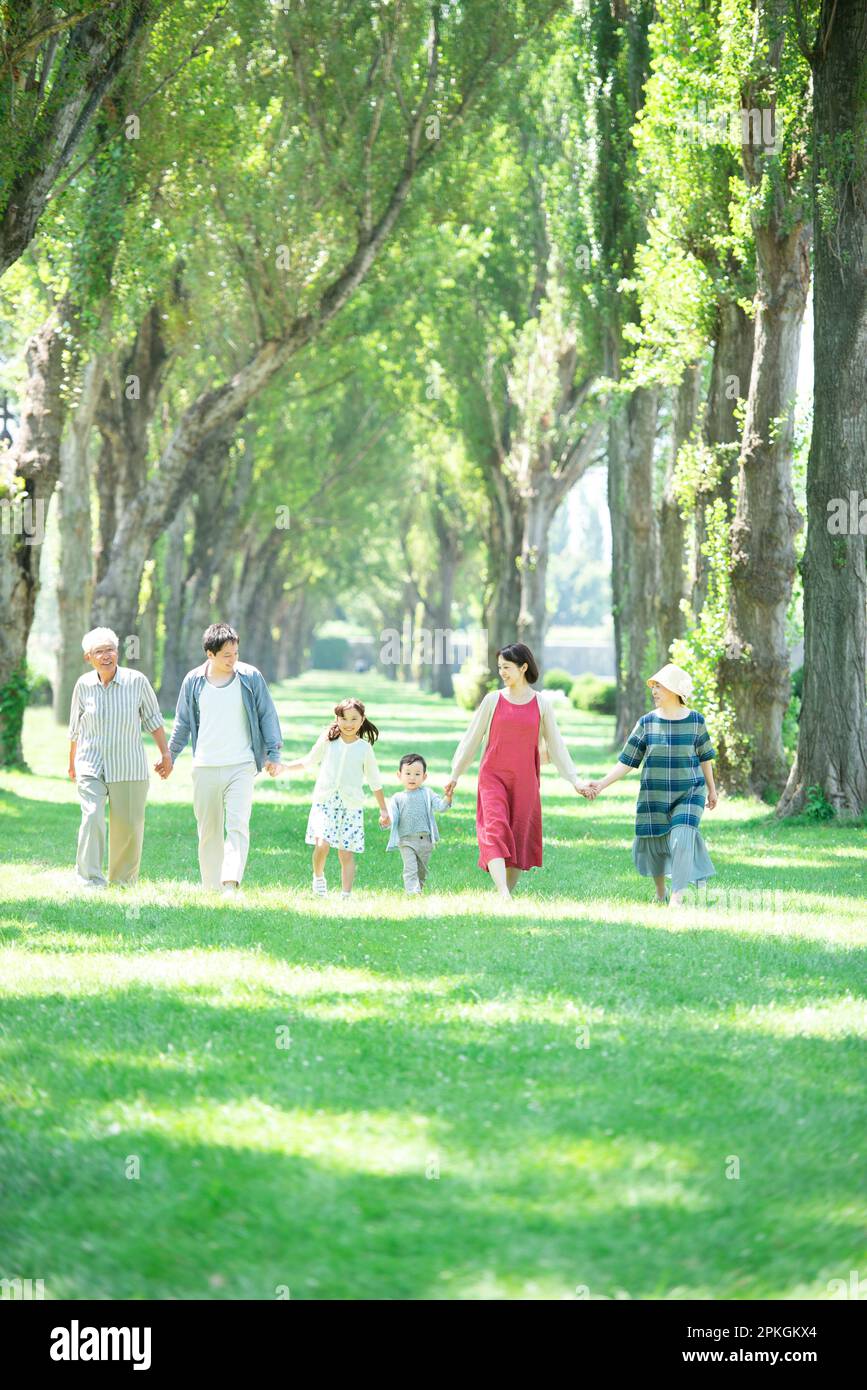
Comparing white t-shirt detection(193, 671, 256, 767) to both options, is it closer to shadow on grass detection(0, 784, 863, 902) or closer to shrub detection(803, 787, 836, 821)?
shadow on grass detection(0, 784, 863, 902)

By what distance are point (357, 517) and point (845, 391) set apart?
42.6 m

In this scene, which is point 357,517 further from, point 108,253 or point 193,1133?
point 193,1133

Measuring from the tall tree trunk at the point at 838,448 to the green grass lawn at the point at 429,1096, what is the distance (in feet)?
17.0

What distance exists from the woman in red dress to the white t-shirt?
1.58 metres

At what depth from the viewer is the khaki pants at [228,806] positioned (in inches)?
464

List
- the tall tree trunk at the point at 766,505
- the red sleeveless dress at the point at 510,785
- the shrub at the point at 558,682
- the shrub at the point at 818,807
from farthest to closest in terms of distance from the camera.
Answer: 1. the shrub at the point at 558,682
2. the tall tree trunk at the point at 766,505
3. the shrub at the point at 818,807
4. the red sleeveless dress at the point at 510,785

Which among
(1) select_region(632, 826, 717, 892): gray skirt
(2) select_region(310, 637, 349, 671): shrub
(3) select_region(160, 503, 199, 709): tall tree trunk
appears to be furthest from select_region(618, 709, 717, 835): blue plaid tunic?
(2) select_region(310, 637, 349, 671): shrub

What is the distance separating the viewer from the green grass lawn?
492cm

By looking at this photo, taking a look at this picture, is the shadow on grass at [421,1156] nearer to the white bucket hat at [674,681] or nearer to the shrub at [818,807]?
the white bucket hat at [674,681]

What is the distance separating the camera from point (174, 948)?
962 cm

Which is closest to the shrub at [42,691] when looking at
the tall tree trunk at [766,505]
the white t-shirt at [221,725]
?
the tall tree trunk at [766,505]

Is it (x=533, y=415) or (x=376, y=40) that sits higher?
(x=376, y=40)
